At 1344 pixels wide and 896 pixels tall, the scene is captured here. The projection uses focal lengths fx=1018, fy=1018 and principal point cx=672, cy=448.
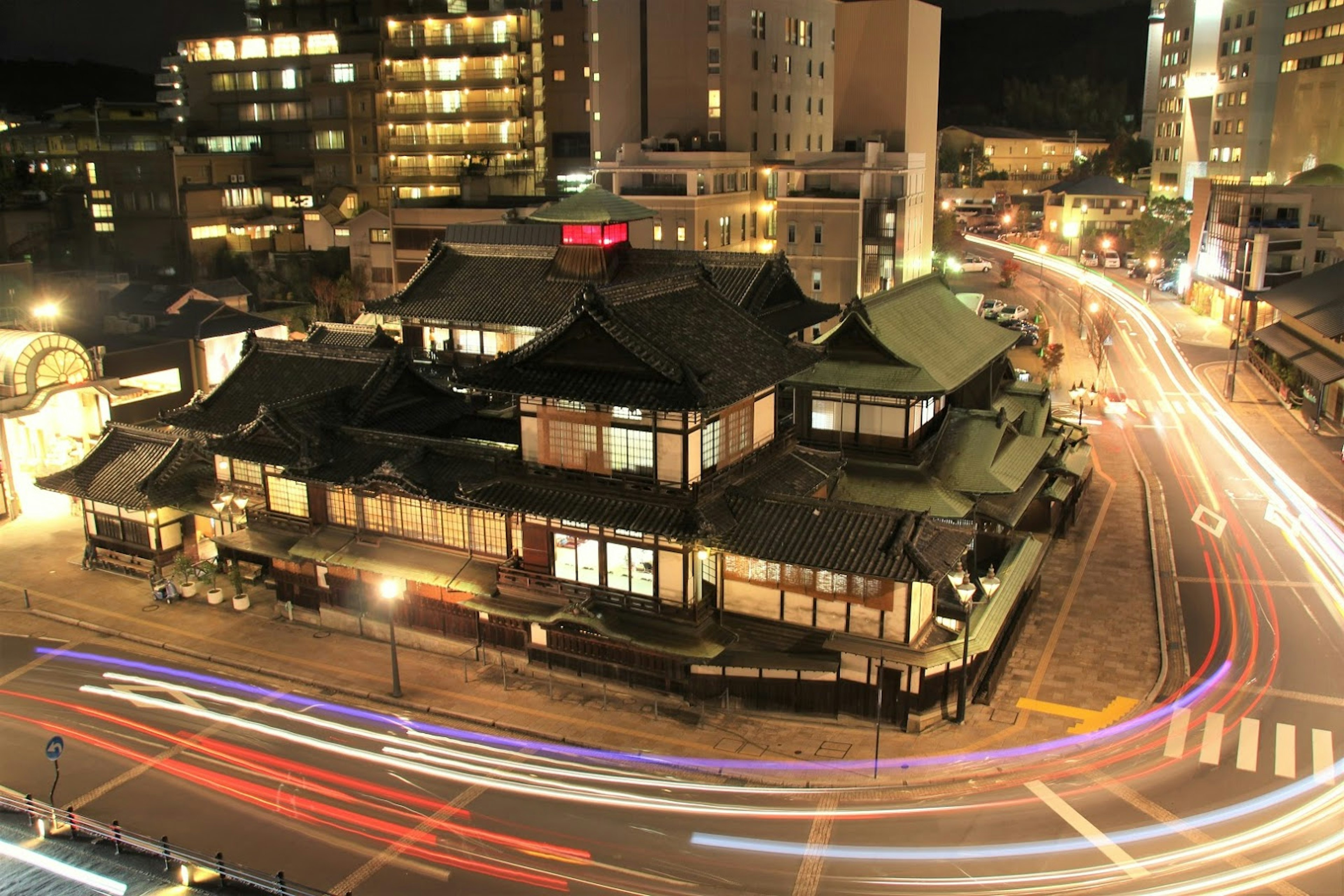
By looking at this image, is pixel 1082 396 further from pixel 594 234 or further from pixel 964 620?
pixel 964 620

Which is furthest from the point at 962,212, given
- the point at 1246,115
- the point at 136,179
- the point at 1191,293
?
the point at 136,179

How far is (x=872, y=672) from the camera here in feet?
97.9

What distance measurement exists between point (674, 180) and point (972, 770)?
60.6m

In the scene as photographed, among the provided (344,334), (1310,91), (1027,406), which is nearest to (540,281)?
(344,334)

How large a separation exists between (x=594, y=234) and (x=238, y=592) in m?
25.6

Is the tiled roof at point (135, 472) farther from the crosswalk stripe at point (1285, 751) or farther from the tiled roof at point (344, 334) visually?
the crosswalk stripe at point (1285, 751)

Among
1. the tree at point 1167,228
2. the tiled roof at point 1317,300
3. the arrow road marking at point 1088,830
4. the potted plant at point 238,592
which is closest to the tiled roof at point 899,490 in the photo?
the arrow road marking at point 1088,830

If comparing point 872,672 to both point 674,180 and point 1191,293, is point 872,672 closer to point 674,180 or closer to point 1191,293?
point 674,180

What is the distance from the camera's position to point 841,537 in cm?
2905

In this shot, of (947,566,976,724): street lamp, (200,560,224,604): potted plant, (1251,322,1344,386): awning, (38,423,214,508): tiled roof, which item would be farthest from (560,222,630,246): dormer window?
(1251,322,1344,386): awning

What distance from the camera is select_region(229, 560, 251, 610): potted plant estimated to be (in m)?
39.1

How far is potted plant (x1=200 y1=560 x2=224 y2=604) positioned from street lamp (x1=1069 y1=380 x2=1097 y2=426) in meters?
42.3

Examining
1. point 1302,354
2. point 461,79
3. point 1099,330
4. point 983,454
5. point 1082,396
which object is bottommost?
point 1082,396

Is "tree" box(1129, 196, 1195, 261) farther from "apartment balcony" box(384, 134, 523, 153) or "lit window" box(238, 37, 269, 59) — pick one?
"lit window" box(238, 37, 269, 59)
